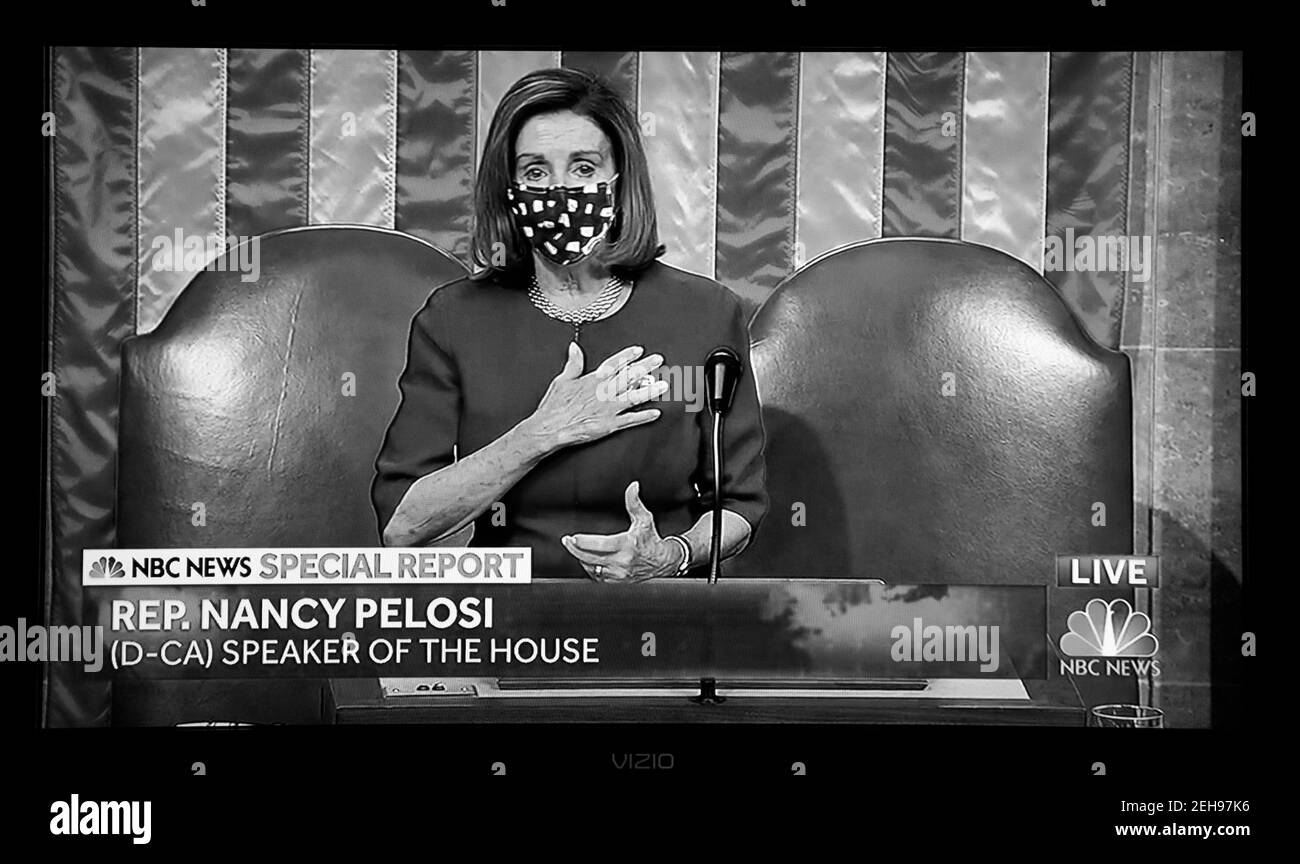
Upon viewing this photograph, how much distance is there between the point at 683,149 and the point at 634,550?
2.72 ft

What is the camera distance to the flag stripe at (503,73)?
9.37ft

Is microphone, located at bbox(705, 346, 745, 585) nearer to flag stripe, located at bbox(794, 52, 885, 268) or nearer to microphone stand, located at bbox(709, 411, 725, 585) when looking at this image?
microphone stand, located at bbox(709, 411, 725, 585)

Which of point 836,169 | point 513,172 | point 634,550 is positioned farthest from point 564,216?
point 634,550

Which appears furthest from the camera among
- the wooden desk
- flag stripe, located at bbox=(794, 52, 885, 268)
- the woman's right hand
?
flag stripe, located at bbox=(794, 52, 885, 268)

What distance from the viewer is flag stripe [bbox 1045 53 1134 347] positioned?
2861mm

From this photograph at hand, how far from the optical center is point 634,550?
2.78m

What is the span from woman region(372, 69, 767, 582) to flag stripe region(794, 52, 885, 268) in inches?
12.0

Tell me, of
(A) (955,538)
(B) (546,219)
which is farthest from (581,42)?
(A) (955,538)

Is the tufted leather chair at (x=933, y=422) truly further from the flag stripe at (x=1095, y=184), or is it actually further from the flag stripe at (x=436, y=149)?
the flag stripe at (x=436, y=149)

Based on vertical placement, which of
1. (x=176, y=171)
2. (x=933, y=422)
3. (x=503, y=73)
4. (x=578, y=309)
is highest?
(x=503, y=73)

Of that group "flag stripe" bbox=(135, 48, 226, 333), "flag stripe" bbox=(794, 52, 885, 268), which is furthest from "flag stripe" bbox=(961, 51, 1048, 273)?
"flag stripe" bbox=(135, 48, 226, 333)

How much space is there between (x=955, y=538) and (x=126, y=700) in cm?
173

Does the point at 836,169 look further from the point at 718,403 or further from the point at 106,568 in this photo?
the point at 106,568
